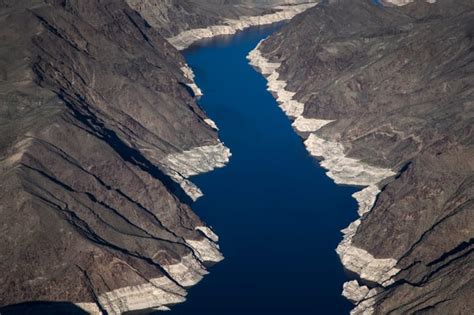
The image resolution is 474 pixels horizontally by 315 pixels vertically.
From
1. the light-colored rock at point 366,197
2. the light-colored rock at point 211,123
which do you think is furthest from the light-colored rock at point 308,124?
the light-colored rock at point 366,197

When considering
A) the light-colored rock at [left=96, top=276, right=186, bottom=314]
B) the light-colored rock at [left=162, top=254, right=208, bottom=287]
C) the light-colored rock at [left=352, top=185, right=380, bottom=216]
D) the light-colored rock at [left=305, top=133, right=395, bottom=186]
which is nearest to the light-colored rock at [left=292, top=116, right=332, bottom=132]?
the light-colored rock at [left=305, top=133, right=395, bottom=186]

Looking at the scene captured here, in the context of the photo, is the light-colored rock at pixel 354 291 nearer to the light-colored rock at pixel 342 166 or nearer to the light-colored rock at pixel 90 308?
the light-colored rock at pixel 90 308

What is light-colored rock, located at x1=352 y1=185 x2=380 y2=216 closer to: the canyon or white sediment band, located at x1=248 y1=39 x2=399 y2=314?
white sediment band, located at x1=248 y1=39 x2=399 y2=314

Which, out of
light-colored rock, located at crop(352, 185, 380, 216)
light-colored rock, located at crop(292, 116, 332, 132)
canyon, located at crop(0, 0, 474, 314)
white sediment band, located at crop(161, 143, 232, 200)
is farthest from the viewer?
light-colored rock, located at crop(292, 116, 332, 132)

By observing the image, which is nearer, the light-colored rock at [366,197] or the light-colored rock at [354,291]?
the light-colored rock at [354,291]

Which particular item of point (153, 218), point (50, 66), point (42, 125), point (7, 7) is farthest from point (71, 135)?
point (7, 7)

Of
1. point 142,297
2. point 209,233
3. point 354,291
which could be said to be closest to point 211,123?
point 209,233

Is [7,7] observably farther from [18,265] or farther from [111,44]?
[18,265]
